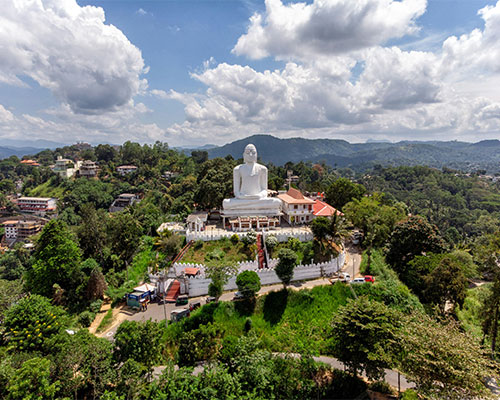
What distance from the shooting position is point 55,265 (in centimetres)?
2075

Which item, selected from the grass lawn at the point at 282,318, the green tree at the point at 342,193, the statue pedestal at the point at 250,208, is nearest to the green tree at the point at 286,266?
the grass lawn at the point at 282,318

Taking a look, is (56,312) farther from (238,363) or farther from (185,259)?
(238,363)

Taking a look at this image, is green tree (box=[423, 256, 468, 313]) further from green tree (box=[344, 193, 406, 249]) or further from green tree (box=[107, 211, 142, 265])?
green tree (box=[107, 211, 142, 265])

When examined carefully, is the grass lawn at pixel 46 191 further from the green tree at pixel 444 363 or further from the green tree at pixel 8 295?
the green tree at pixel 444 363

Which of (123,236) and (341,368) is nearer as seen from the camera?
(341,368)

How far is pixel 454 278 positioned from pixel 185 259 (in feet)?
67.5

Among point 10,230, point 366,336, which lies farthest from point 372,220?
point 10,230

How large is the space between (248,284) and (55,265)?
15.8m

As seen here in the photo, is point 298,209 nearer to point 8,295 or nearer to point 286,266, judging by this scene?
point 286,266

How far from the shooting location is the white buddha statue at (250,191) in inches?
1142

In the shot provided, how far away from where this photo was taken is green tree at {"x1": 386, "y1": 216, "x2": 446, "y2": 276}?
23.5 m

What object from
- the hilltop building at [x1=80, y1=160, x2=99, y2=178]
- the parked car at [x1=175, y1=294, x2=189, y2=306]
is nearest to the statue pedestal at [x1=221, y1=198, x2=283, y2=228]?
the parked car at [x1=175, y1=294, x2=189, y2=306]

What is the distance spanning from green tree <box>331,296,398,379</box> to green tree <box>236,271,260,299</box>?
6.08m

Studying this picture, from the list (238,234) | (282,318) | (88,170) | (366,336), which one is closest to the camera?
(366,336)
